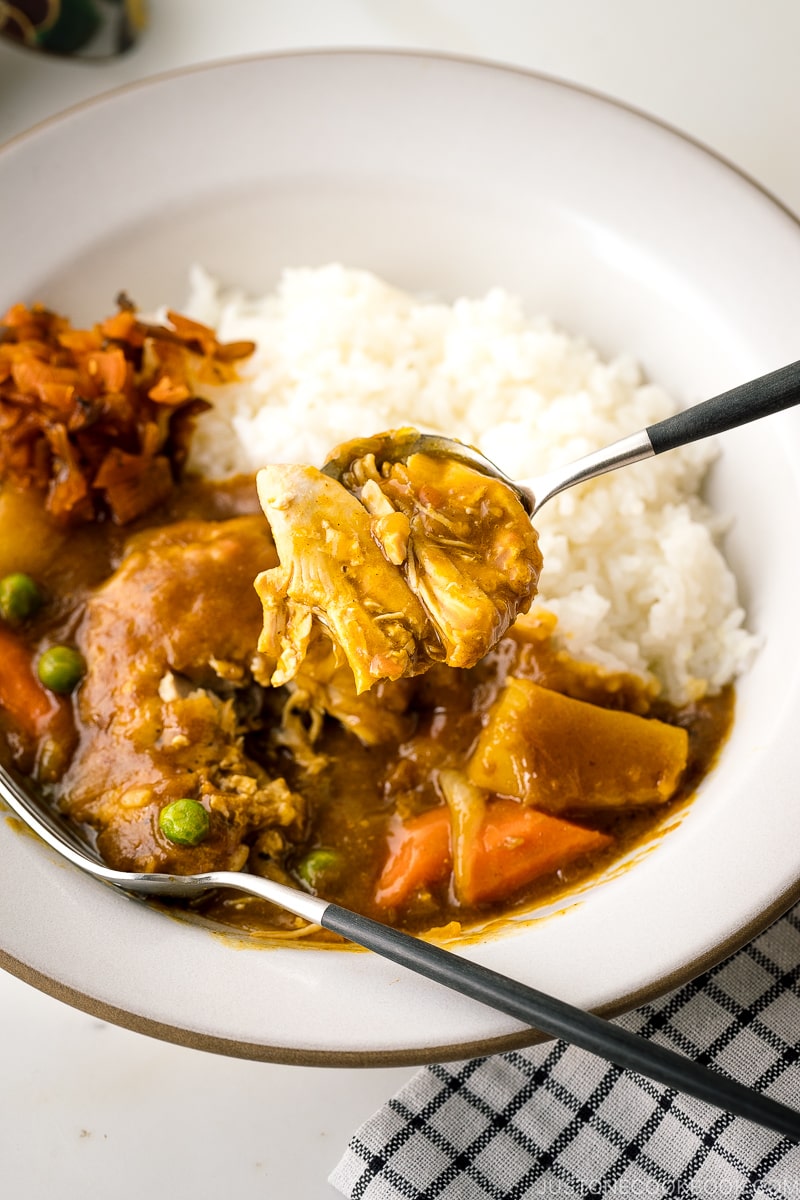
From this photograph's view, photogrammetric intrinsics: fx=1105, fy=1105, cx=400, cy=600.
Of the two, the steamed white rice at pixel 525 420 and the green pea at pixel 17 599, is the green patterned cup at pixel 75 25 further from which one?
the green pea at pixel 17 599

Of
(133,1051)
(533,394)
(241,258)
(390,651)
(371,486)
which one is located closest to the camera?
(390,651)

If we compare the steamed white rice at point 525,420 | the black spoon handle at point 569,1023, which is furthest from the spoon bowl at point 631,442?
the black spoon handle at point 569,1023

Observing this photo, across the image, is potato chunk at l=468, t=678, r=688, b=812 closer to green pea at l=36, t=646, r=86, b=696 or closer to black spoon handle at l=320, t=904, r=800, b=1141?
black spoon handle at l=320, t=904, r=800, b=1141

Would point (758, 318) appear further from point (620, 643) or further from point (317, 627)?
point (317, 627)

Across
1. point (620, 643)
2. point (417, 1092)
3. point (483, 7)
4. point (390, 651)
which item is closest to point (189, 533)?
point (390, 651)

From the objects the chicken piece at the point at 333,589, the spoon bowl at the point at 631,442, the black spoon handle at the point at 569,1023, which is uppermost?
the spoon bowl at the point at 631,442

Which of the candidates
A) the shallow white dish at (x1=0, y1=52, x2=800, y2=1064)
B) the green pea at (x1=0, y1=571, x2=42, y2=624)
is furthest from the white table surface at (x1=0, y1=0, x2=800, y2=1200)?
the green pea at (x1=0, y1=571, x2=42, y2=624)
